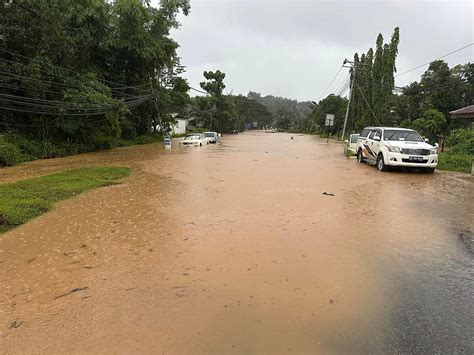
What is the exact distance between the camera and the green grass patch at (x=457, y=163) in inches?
596

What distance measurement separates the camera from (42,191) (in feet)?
32.9

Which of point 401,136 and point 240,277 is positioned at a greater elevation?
point 401,136

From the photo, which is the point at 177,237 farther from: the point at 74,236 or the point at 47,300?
the point at 47,300

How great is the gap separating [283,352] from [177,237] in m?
3.50

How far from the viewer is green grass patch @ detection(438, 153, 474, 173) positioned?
1514cm

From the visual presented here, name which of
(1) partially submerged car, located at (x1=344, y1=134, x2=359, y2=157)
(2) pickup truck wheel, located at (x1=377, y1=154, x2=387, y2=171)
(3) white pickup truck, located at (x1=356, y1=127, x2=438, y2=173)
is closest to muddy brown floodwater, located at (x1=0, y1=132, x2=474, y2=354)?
(3) white pickup truck, located at (x1=356, y1=127, x2=438, y2=173)

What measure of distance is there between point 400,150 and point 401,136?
55.6 inches

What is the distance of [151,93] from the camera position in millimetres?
32000

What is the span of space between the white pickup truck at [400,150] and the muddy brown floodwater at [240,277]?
4586 millimetres

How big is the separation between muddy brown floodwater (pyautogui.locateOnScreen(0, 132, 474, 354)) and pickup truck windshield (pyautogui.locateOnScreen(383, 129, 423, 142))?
229 inches

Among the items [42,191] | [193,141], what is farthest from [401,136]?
[193,141]

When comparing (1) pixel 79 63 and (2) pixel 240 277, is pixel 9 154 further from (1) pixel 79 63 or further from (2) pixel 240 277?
(2) pixel 240 277

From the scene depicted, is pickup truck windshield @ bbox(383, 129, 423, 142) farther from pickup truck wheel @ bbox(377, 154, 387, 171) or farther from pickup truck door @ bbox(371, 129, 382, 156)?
pickup truck wheel @ bbox(377, 154, 387, 171)

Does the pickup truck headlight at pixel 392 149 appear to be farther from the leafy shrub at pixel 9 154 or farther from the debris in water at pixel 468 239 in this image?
the leafy shrub at pixel 9 154
